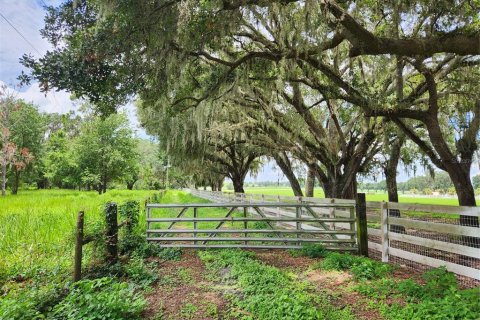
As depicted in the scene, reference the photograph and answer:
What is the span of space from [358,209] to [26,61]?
6.37 m

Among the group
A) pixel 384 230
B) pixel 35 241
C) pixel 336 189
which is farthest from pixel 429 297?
pixel 336 189

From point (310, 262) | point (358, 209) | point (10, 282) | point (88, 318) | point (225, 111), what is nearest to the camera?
point (88, 318)

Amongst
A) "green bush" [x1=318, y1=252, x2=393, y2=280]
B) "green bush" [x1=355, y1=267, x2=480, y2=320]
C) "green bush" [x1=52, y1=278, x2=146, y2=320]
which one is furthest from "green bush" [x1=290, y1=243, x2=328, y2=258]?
"green bush" [x1=52, y1=278, x2=146, y2=320]

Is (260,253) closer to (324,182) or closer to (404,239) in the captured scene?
(404,239)

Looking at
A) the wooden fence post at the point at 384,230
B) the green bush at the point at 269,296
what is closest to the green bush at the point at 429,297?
the green bush at the point at 269,296

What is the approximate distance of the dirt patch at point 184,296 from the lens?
3.69m

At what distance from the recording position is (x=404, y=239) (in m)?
5.56

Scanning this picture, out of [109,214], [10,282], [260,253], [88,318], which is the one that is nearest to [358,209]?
[260,253]

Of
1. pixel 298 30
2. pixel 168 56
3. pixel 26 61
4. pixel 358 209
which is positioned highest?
pixel 298 30

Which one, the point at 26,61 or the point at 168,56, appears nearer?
the point at 26,61

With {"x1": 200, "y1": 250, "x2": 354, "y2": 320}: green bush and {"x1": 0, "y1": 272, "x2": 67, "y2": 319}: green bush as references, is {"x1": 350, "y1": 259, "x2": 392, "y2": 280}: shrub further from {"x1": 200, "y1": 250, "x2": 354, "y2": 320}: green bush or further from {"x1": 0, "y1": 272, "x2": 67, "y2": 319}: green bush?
{"x1": 0, "y1": 272, "x2": 67, "y2": 319}: green bush

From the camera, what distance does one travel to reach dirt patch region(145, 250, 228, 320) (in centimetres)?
369

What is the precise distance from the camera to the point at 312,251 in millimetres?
6434

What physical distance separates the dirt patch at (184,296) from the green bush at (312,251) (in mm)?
2059
